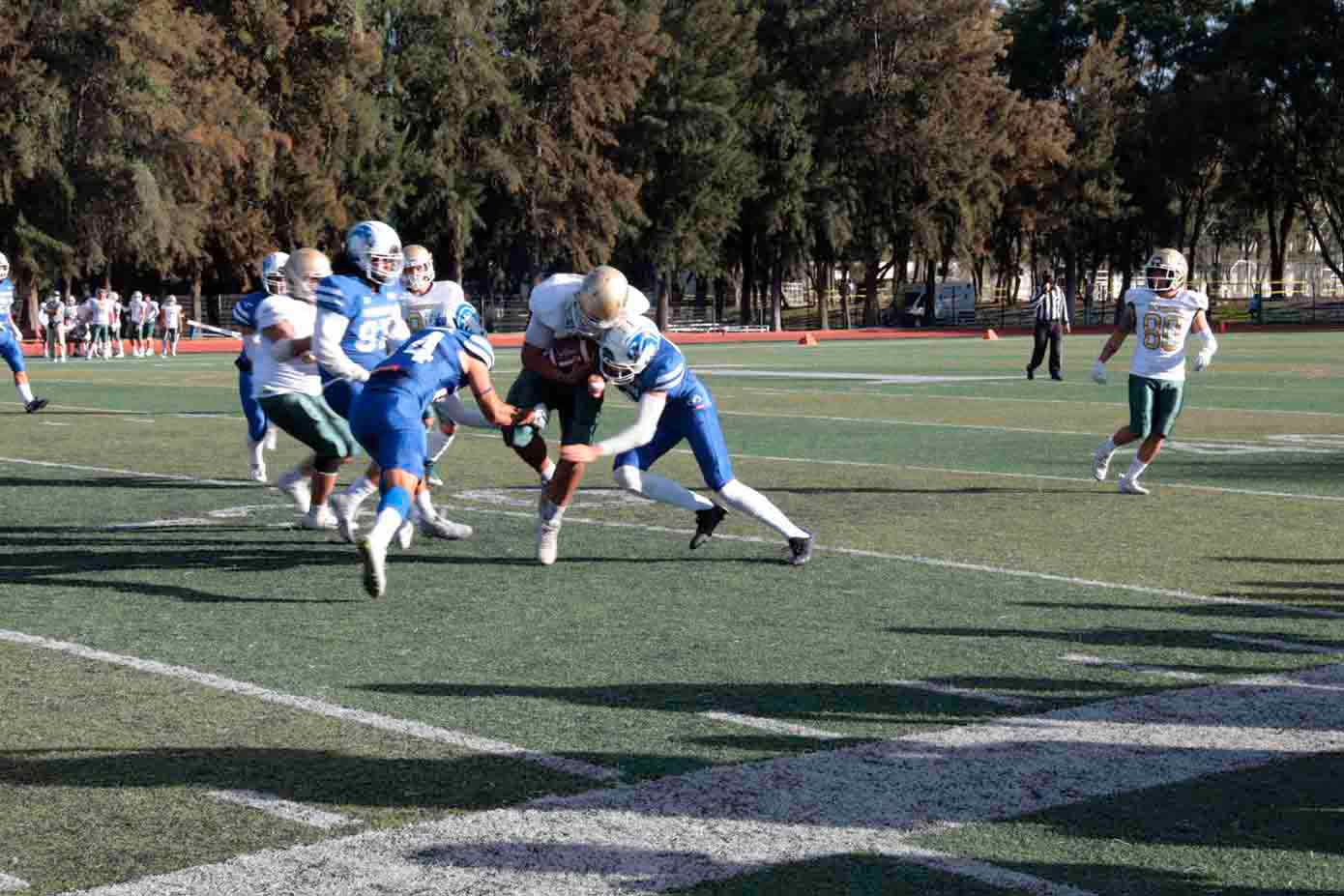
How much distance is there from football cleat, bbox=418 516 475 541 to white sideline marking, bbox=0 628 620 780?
2779 mm

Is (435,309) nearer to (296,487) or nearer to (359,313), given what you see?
(359,313)

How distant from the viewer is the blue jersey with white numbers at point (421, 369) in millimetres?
7961

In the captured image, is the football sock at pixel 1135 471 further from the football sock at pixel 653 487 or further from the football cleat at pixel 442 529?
the football cleat at pixel 442 529

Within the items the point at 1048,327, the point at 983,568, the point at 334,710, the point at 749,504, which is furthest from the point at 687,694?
the point at 1048,327

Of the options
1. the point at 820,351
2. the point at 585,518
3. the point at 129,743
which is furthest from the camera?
the point at 820,351

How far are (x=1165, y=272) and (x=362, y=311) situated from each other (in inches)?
236

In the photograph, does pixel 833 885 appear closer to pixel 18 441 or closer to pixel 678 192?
pixel 18 441

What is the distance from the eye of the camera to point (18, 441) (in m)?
16.5

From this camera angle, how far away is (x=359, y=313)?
30.1 feet

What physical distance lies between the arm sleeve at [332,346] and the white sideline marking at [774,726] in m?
3.72

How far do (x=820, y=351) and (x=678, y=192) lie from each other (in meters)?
22.5

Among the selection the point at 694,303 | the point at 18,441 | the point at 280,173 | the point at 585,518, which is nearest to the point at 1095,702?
the point at 585,518

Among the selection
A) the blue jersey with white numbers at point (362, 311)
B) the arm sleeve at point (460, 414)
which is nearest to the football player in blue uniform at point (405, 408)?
the blue jersey with white numbers at point (362, 311)

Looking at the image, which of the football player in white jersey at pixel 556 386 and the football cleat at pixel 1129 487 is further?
the football cleat at pixel 1129 487
